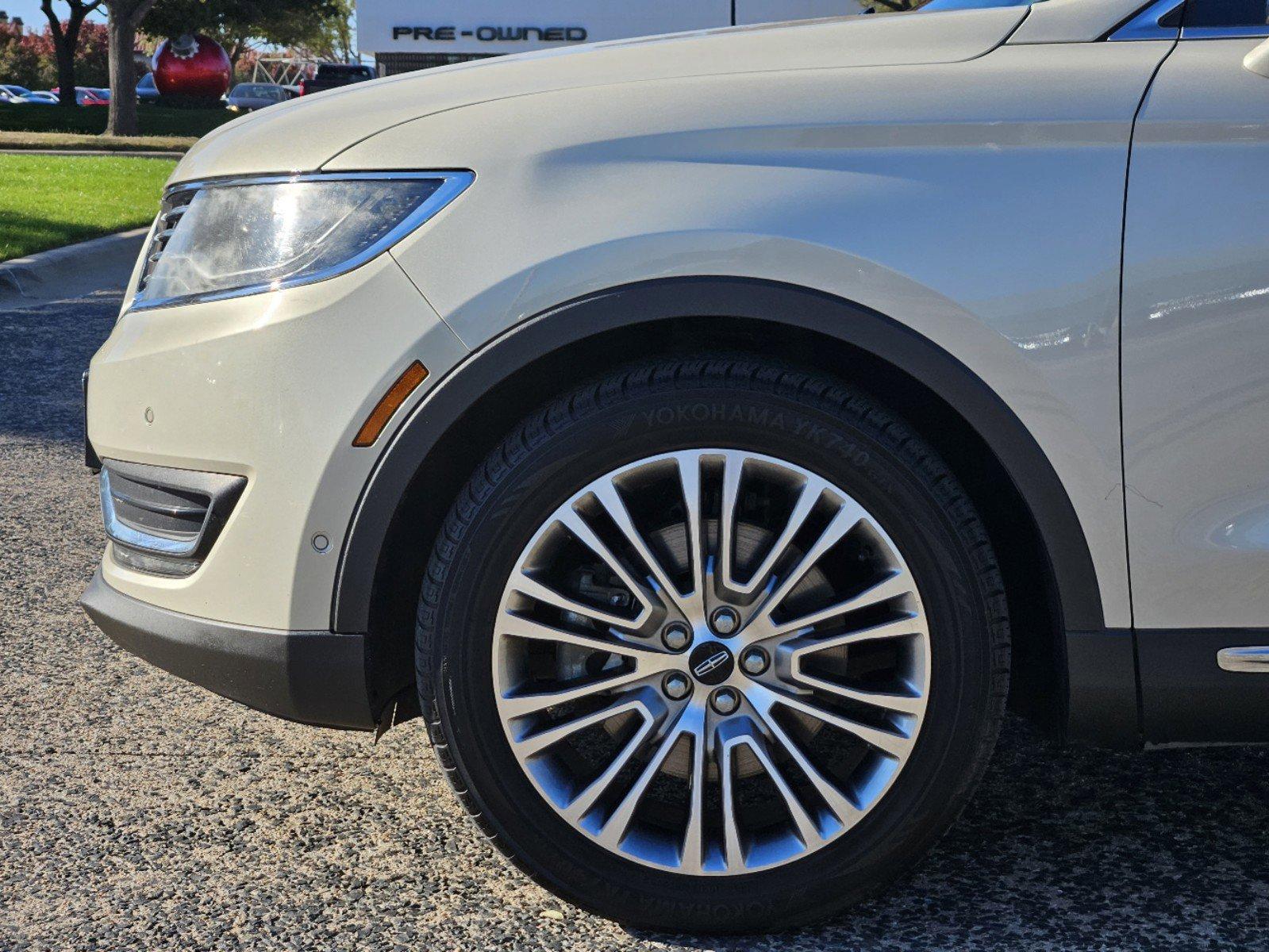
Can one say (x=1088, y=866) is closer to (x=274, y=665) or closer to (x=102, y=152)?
(x=274, y=665)

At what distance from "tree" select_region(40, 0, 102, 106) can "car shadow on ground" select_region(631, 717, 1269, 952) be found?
3907 centimetres

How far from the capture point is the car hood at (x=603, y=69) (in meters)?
2.03

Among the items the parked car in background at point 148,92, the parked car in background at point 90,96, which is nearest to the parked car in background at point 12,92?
the parked car in background at point 90,96

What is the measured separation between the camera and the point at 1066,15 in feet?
6.64

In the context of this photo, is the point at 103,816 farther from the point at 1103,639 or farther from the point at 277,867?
the point at 1103,639

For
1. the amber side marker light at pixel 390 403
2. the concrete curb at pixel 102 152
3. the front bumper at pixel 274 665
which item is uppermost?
the concrete curb at pixel 102 152

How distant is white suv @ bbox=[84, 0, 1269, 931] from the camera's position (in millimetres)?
1868

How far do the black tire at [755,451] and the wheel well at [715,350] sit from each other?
9 cm

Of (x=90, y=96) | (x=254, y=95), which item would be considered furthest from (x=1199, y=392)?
(x=90, y=96)

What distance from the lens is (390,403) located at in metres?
1.93

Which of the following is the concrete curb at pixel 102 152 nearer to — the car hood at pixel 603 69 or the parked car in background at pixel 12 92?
the car hood at pixel 603 69

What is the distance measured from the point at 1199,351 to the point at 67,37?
41152 millimetres

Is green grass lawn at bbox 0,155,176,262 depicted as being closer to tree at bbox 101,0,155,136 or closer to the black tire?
tree at bbox 101,0,155,136

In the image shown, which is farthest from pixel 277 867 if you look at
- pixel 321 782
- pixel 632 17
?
pixel 632 17
